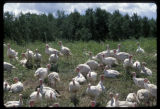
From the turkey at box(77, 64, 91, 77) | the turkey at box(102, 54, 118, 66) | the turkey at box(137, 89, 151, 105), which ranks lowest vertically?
the turkey at box(137, 89, 151, 105)

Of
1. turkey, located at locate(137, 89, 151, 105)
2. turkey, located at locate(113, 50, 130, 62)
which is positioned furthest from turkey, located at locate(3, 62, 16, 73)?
turkey, located at locate(137, 89, 151, 105)

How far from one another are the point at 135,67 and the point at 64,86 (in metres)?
3.19

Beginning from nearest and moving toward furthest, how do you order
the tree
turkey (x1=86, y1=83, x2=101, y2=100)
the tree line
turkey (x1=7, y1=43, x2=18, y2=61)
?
turkey (x1=86, y1=83, x2=101, y2=100) < turkey (x1=7, y1=43, x2=18, y2=61) < the tree line < the tree

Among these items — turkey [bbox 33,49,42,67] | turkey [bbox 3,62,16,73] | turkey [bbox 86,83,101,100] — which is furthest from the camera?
turkey [bbox 33,49,42,67]

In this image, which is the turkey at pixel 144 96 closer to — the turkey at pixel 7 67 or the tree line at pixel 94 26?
the turkey at pixel 7 67

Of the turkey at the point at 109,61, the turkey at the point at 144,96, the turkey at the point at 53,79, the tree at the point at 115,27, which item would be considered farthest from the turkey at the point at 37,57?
the tree at the point at 115,27

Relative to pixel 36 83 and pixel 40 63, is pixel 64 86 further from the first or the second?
pixel 40 63

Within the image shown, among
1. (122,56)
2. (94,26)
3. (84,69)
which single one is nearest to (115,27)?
(94,26)

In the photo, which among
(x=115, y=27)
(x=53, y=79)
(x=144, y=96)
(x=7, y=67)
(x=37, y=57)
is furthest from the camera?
(x=115, y=27)

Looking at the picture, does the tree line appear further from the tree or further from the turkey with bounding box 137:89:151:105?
the turkey with bounding box 137:89:151:105

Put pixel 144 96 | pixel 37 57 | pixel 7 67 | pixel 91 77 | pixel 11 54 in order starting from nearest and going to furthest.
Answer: pixel 144 96
pixel 91 77
pixel 7 67
pixel 37 57
pixel 11 54

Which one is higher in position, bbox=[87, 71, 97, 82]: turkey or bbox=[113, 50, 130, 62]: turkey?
bbox=[113, 50, 130, 62]: turkey

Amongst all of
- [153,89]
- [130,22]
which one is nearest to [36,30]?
[130,22]

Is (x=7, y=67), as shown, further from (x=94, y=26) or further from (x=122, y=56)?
(x=94, y=26)
